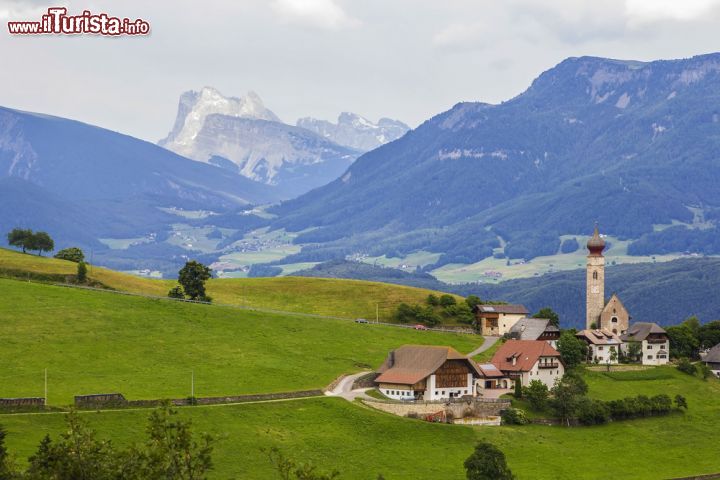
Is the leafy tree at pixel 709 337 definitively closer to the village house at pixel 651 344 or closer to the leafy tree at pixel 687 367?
the village house at pixel 651 344

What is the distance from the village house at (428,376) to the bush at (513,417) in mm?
6631

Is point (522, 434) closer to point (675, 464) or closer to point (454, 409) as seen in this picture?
point (454, 409)

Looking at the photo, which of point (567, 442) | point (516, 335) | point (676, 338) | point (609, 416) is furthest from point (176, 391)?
point (676, 338)

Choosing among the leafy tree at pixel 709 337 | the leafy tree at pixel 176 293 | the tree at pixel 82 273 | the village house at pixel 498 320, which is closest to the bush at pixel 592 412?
the village house at pixel 498 320

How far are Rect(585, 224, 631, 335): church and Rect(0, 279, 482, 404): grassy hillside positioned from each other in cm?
2629

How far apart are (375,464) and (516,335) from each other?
68456 millimetres

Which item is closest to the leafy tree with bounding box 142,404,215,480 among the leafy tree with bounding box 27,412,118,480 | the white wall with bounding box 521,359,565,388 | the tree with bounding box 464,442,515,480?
the leafy tree with bounding box 27,412,118,480

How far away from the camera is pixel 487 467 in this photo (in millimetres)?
101625

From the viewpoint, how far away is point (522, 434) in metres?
126

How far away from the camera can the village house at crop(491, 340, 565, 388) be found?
5758 inches

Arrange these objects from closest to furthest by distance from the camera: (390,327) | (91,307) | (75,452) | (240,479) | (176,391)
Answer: (75,452) < (240,479) < (176,391) < (91,307) < (390,327)

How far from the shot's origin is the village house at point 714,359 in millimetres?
169875

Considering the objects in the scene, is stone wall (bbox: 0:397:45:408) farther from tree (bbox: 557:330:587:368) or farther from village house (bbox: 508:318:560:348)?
village house (bbox: 508:318:560:348)

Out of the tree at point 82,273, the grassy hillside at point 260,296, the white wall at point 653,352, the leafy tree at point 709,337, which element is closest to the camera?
the tree at point 82,273
